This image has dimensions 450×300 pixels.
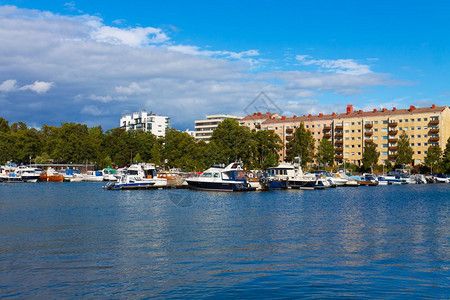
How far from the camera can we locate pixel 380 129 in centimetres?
15762

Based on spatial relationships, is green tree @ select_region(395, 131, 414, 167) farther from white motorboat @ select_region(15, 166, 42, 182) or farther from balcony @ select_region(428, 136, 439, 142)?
white motorboat @ select_region(15, 166, 42, 182)

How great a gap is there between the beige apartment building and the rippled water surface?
113352mm

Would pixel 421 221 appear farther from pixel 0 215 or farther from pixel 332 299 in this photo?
A: pixel 0 215

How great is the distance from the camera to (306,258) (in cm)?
2480

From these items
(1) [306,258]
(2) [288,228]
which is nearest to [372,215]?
(2) [288,228]

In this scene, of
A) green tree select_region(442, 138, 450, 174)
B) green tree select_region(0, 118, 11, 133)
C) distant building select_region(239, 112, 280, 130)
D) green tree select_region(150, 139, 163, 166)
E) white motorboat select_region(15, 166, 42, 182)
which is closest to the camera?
white motorboat select_region(15, 166, 42, 182)

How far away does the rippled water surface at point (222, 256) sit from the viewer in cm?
1948

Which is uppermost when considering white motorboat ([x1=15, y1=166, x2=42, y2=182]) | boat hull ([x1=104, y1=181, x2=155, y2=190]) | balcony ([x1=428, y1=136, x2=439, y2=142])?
balcony ([x1=428, y1=136, x2=439, y2=142])

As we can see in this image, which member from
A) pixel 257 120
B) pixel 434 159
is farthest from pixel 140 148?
pixel 434 159

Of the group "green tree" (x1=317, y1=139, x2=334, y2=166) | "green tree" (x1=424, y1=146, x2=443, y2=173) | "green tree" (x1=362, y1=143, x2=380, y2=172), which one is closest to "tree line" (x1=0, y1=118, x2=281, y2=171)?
"green tree" (x1=317, y1=139, x2=334, y2=166)

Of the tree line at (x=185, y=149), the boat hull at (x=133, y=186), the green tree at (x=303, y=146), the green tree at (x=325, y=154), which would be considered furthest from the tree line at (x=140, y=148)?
the boat hull at (x=133, y=186)

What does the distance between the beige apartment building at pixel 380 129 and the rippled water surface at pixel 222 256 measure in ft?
372

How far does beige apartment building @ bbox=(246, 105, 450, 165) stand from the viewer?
147m

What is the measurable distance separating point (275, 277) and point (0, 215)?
30.9 metres
